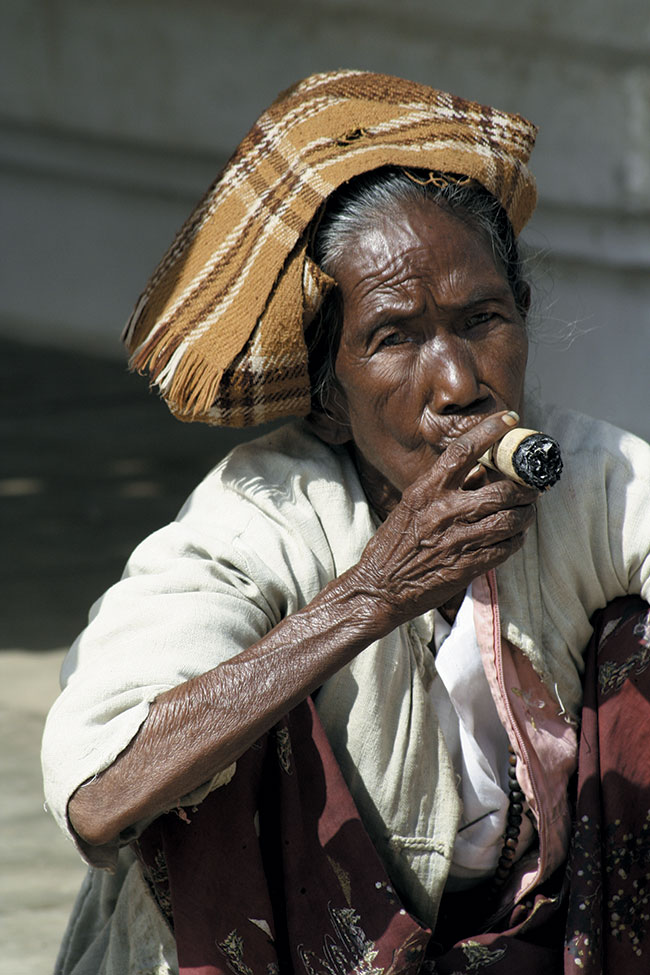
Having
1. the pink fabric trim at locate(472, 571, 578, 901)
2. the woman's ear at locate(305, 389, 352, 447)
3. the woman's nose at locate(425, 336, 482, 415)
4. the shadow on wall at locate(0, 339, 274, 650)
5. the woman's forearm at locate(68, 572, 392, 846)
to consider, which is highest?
the woman's nose at locate(425, 336, 482, 415)

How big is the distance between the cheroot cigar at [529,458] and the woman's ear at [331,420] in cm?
52

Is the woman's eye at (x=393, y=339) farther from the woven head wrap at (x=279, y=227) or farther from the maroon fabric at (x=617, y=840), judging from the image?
the maroon fabric at (x=617, y=840)

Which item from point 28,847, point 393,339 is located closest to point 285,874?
point 393,339

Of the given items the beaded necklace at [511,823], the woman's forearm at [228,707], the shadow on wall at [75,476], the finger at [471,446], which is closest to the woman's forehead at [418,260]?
the finger at [471,446]

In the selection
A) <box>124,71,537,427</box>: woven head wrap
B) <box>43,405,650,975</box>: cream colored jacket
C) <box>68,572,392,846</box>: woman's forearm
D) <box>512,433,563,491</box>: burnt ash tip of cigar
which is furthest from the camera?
<box>124,71,537,427</box>: woven head wrap

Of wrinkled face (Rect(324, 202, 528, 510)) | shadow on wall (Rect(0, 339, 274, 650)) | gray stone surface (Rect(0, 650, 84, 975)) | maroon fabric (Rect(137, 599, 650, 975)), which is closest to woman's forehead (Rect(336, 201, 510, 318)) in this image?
wrinkled face (Rect(324, 202, 528, 510))

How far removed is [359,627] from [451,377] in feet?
1.48

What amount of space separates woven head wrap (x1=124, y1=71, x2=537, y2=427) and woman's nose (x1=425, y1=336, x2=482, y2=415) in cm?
23

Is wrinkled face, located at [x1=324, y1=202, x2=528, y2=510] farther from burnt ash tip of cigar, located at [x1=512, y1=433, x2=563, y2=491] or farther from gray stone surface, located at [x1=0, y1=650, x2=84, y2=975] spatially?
gray stone surface, located at [x1=0, y1=650, x2=84, y2=975]

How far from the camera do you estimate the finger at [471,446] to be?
1.95 m

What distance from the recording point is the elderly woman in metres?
2.07

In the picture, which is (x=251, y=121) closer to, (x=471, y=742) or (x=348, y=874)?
(x=471, y=742)

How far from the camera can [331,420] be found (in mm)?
2449

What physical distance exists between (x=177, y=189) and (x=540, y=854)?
605 cm
